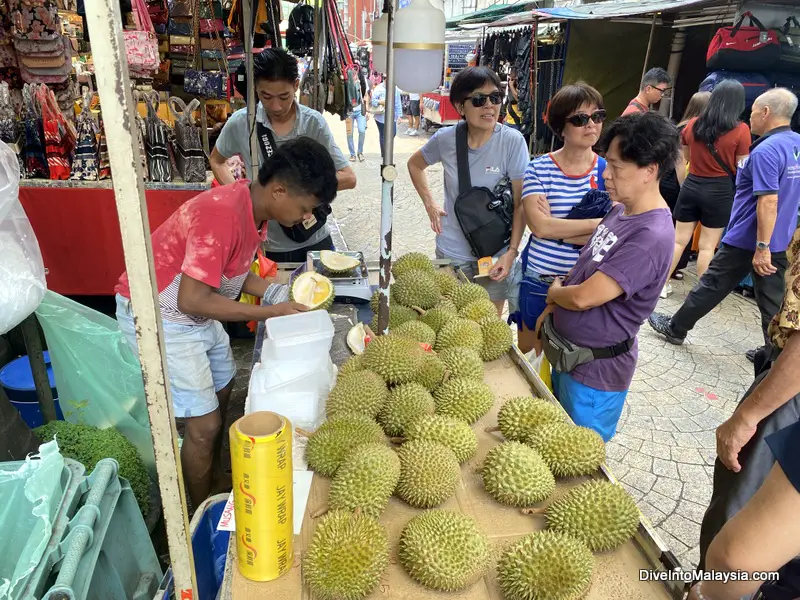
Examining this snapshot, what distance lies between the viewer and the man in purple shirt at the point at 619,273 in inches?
79.7

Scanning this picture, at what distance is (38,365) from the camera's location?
102 inches

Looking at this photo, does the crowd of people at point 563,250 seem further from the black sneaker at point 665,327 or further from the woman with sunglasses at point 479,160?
the black sneaker at point 665,327

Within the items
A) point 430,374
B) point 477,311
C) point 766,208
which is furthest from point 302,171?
point 766,208

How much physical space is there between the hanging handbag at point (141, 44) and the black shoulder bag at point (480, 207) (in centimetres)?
273

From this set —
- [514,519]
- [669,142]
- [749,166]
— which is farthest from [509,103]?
[514,519]

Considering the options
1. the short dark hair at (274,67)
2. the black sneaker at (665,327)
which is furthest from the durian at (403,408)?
the black sneaker at (665,327)

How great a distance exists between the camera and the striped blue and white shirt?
9.25 ft

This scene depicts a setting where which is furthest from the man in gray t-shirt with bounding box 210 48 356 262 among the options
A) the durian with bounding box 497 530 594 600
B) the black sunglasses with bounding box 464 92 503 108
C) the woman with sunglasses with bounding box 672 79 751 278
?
the woman with sunglasses with bounding box 672 79 751 278

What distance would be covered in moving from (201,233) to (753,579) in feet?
6.24

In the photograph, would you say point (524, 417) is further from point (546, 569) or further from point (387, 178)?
point (387, 178)

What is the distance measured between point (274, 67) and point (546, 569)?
9.85 feet

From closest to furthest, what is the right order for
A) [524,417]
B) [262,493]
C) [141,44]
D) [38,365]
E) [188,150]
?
[262,493], [524,417], [38,365], [188,150], [141,44]

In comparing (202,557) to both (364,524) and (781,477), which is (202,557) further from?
(781,477)

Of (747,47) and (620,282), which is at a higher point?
(747,47)
